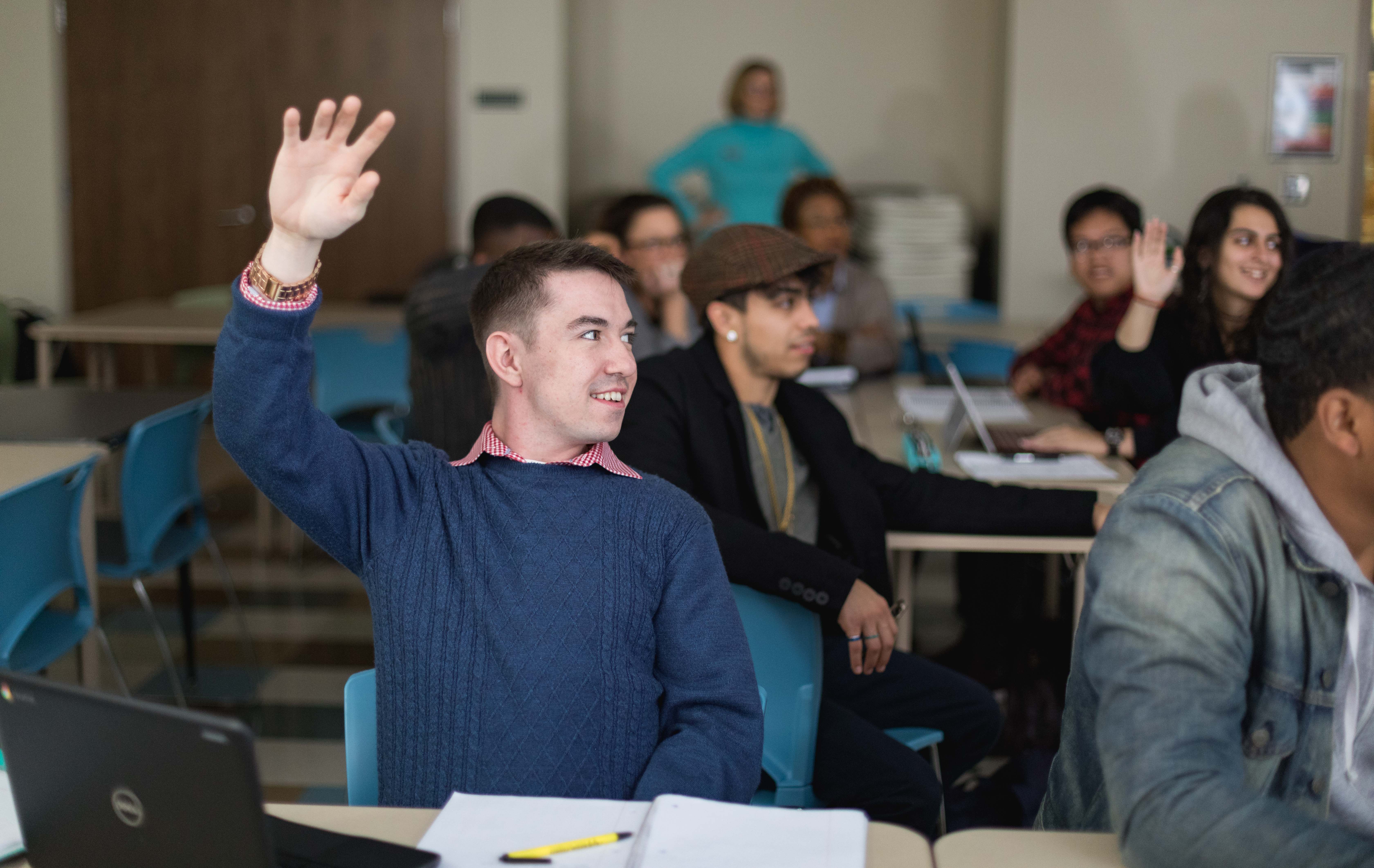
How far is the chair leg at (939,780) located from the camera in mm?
1965

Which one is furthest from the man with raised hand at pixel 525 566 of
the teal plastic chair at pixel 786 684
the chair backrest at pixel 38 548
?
Answer: the chair backrest at pixel 38 548

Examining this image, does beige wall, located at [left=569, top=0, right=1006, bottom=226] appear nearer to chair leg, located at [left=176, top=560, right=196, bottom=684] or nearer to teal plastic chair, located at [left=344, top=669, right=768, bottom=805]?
chair leg, located at [left=176, top=560, right=196, bottom=684]

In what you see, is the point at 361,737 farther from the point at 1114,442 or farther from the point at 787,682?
the point at 1114,442

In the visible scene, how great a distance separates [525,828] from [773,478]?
123 cm

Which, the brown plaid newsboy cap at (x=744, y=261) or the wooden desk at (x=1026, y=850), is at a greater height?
the brown plaid newsboy cap at (x=744, y=261)

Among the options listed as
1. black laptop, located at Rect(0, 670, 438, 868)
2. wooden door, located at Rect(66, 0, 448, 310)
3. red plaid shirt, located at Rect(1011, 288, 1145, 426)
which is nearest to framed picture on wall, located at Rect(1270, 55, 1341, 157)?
red plaid shirt, located at Rect(1011, 288, 1145, 426)

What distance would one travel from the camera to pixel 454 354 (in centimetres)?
287

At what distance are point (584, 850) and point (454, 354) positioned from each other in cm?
198

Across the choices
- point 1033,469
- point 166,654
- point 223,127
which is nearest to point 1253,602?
point 1033,469

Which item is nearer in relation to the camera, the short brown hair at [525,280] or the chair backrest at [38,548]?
the short brown hair at [525,280]

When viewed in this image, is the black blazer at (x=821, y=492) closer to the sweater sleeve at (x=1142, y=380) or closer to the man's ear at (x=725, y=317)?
the man's ear at (x=725, y=317)

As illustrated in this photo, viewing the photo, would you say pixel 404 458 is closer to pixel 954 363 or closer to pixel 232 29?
pixel 954 363

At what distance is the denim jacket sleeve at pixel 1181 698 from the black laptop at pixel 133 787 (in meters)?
0.57

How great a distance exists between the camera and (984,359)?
425 centimetres
